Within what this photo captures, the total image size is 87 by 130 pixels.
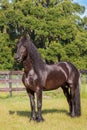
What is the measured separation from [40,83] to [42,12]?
32399mm

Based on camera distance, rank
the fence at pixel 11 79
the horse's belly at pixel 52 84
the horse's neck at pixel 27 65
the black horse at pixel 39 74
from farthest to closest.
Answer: the fence at pixel 11 79 → the horse's belly at pixel 52 84 → the horse's neck at pixel 27 65 → the black horse at pixel 39 74

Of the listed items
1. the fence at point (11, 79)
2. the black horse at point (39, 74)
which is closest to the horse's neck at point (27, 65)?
the black horse at point (39, 74)

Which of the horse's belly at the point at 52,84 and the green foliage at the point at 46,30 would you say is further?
the green foliage at the point at 46,30

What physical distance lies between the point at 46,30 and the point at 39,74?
31.8 meters

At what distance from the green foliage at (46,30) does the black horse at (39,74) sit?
28925 millimetres

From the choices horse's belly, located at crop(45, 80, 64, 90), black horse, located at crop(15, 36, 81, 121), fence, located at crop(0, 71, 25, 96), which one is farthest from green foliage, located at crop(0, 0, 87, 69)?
horse's belly, located at crop(45, 80, 64, 90)

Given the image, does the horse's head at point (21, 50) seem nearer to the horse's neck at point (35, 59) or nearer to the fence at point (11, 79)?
the horse's neck at point (35, 59)

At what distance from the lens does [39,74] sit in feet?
23.6

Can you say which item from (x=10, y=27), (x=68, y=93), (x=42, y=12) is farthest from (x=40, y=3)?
(x=68, y=93)

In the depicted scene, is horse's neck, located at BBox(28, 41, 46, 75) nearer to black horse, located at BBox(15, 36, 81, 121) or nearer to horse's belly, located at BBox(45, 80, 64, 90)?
black horse, located at BBox(15, 36, 81, 121)

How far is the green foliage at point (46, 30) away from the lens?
124ft

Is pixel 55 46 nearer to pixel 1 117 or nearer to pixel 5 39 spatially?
pixel 5 39

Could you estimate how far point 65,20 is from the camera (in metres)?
38.2

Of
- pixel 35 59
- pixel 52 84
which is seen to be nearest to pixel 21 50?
pixel 35 59
